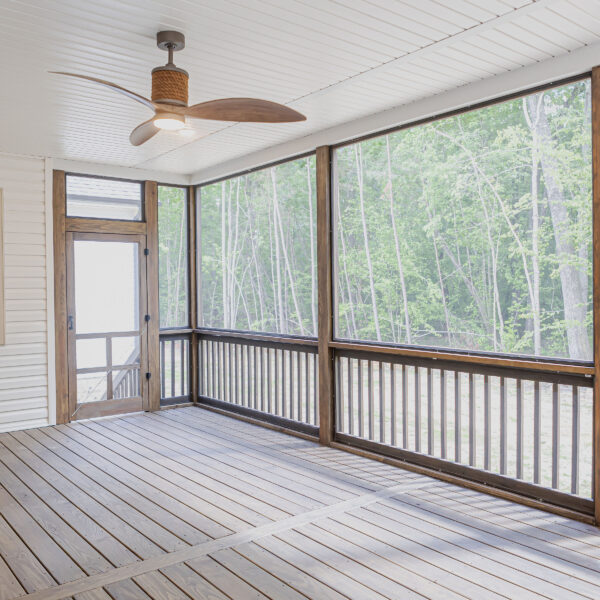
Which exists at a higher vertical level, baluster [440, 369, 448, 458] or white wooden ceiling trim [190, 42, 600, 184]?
white wooden ceiling trim [190, 42, 600, 184]

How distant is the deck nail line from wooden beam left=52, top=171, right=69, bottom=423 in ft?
11.5

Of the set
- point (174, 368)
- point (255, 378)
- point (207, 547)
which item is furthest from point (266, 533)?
point (174, 368)

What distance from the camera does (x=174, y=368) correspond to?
6.88 meters

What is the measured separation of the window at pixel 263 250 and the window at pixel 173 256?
0.36 m

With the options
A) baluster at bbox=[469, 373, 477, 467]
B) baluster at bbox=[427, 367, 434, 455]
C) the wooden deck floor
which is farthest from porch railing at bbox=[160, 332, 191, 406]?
baluster at bbox=[469, 373, 477, 467]

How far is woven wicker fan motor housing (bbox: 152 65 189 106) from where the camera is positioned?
9.56 ft

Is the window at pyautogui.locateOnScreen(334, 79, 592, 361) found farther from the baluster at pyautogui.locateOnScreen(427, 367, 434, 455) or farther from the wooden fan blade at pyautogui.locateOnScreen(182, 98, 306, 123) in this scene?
the wooden fan blade at pyautogui.locateOnScreen(182, 98, 306, 123)

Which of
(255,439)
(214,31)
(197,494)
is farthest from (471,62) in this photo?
(255,439)

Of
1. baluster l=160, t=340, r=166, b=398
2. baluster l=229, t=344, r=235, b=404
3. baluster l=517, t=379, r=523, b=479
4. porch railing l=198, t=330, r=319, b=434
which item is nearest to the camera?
baluster l=517, t=379, r=523, b=479

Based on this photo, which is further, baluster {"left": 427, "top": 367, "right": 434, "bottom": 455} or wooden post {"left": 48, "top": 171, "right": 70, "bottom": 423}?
wooden post {"left": 48, "top": 171, "right": 70, "bottom": 423}

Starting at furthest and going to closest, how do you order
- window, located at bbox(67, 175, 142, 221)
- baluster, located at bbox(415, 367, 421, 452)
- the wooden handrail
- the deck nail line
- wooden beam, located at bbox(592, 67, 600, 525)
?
window, located at bbox(67, 175, 142, 221) → baluster, located at bbox(415, 367, 421, 452) → the wooden handrail → wooden beam, located at bbox(592, 67, 600, 525) → the deck nail line

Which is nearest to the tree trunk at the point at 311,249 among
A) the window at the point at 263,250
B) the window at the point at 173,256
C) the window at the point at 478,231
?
the window at the point at 263,250

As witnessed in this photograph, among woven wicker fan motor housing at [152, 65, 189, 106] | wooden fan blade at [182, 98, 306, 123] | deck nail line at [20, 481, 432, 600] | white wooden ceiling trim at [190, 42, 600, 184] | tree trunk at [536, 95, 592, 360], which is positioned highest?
white wooden ceiling trim at [190, 42, 600, 184]

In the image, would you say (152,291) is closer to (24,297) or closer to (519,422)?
(24,297)
